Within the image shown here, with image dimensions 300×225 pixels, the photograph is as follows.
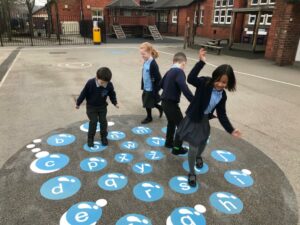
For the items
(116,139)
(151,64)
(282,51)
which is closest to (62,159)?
(116,139)

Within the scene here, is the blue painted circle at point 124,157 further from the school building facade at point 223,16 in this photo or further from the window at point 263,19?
the window at point 263,19

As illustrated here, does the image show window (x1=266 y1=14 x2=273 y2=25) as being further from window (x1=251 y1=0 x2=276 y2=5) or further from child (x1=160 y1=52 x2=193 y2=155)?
A: child (x1=160 y1=52 x2=193 y2=155)

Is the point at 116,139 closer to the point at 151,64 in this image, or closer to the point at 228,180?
the point at 151,64

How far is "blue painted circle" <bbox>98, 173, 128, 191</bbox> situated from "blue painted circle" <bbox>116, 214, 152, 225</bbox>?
50 cm

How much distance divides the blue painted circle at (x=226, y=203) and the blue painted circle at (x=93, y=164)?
5.11ft

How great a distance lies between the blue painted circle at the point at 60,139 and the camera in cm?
427

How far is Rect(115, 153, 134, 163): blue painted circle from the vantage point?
12.6ft

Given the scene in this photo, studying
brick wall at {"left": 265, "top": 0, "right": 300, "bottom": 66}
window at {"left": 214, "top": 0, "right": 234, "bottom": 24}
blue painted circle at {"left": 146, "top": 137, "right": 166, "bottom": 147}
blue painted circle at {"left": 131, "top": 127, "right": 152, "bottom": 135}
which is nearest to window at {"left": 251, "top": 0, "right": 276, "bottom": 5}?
window at {"left": 214, "top": 0, "right": 234, "bottom": 24}

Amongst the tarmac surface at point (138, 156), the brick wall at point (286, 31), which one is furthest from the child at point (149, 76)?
the brick wall at point (286, 31)

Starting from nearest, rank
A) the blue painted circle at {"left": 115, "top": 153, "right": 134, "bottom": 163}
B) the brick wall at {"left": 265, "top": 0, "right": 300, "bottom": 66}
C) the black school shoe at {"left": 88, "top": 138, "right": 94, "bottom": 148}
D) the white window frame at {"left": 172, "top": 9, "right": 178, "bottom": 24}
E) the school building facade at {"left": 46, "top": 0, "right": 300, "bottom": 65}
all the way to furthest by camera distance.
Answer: the blue painted circle at {"left": 115, "top": 153, "right": 134, "bottom": 163} < the black school shoe at {"left": 88, "top": 138, "right": 94, "bottom": 148} < the brick wall at {"left": 265, "top": 0, "right": 300, "bottom": 66} < the school building facade at {"left": 46, "top": 0, "right": 300, "bottom": 65} < the white window frame at {"left": 172, "top": 9, "right": 178, "bottom": 24}

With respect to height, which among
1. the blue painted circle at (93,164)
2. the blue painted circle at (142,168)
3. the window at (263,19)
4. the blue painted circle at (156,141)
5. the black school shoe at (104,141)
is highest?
the window at (263,19)

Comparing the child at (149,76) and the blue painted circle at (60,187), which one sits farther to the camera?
the child at (149,76)

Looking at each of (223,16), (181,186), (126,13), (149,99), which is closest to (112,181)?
(181,186)

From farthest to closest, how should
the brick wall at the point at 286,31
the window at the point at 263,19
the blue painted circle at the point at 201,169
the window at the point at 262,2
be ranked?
the window at the point at 263,19, the window at the point at 262,2, the brick wall at the point at 286,31, the blue painted circle at the point at 201,169
